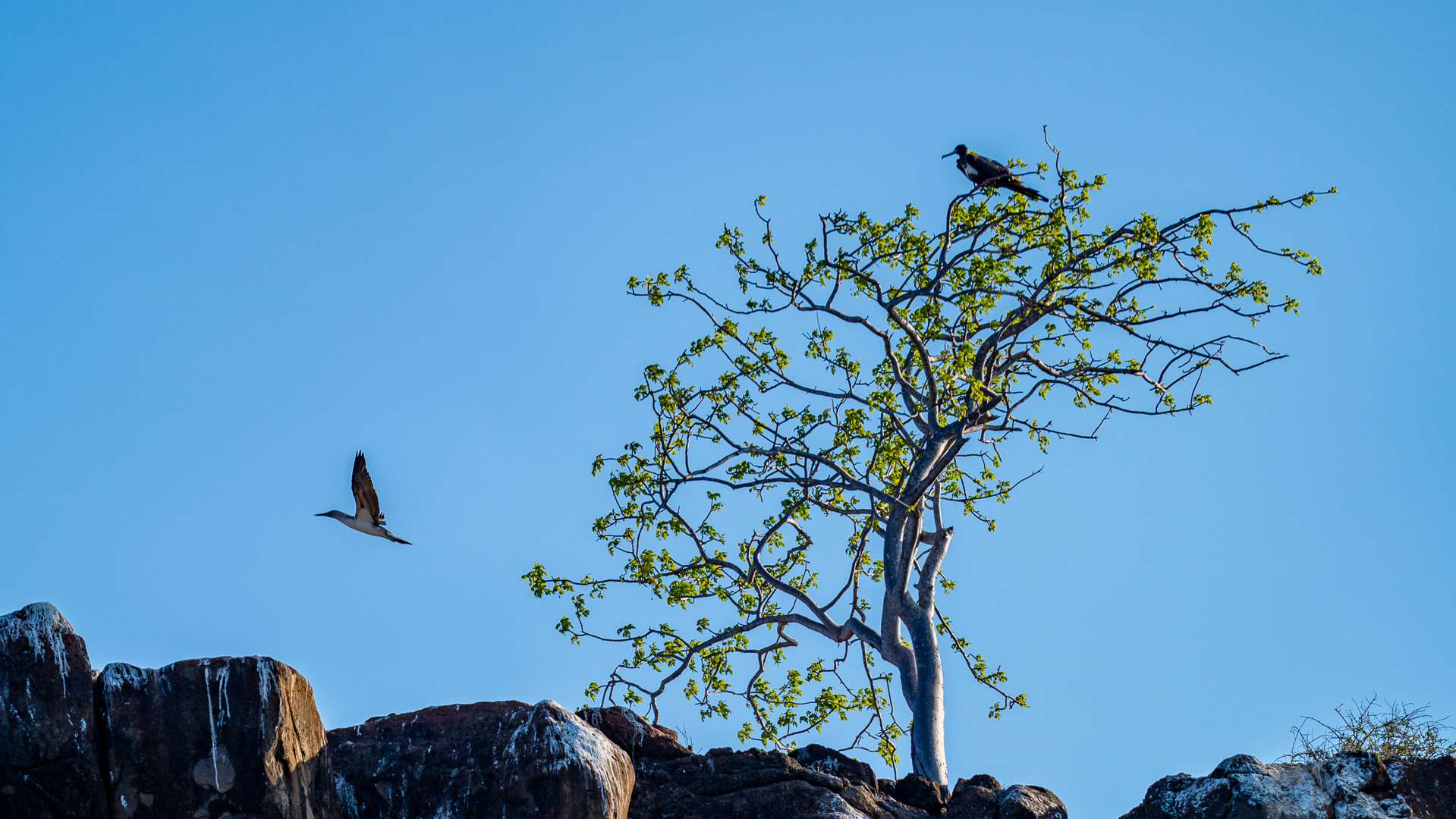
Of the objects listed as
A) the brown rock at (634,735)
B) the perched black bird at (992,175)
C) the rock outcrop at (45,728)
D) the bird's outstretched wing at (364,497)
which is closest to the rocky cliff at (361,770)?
the rock outcrop at (45,728)

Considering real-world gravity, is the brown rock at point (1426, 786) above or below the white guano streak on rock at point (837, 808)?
below

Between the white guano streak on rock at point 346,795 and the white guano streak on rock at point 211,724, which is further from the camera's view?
the white guano streak on rock at point 346,795

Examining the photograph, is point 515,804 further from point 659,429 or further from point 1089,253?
point 1089,253

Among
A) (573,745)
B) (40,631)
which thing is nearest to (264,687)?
(40,631)

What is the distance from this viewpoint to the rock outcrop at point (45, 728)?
29.2ft

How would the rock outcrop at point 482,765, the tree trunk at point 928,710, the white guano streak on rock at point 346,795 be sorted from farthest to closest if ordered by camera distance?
1. the tree trunk at point 928,710
2. the white guano streak on rock at point 346,795
3. the rock outcrop at point 482,765

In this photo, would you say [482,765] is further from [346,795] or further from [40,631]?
[40,631]

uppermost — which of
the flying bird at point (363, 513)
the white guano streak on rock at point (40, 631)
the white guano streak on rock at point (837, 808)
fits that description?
the flying bird at point (363, 513)

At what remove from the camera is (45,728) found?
899 centimetres

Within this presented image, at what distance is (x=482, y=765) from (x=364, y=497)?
10.5 feet

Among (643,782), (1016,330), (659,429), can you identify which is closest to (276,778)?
(643,782)

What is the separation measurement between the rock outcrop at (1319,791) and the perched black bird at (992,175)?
21.2 ft

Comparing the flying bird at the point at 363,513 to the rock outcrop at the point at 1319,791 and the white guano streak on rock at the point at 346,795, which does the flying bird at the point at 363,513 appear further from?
the rock outcrop at the point at 1319,791

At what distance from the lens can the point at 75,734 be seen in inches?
356
